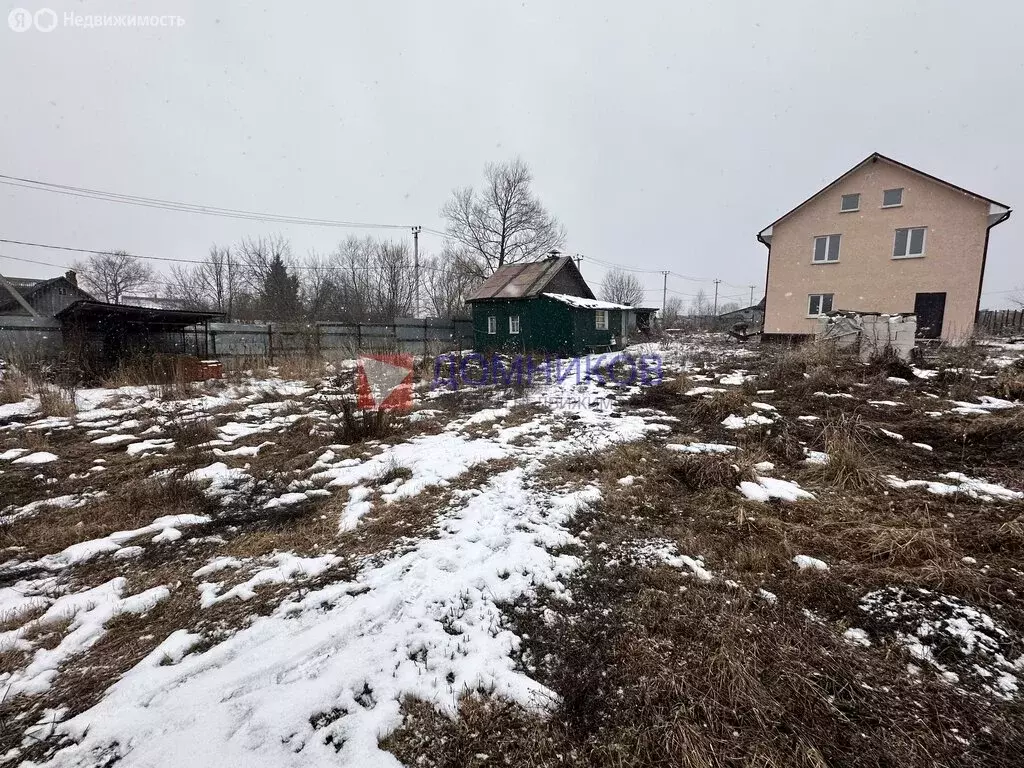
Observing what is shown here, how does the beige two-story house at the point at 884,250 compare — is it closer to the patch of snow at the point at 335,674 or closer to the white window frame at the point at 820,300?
the white window frame at the point at 820,300

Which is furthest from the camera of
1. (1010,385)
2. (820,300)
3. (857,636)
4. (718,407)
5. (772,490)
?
(820,300)

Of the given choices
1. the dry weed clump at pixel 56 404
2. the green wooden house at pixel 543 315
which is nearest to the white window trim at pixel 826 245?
the green wooden house at pixel 543 315

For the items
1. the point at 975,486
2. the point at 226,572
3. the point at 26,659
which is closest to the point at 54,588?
the point at 26,659

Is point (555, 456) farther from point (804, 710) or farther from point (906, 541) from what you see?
point (804, 710)

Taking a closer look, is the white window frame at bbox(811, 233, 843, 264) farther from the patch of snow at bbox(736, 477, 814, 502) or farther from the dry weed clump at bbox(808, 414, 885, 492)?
the patch of snow at bbox(736, 477, 814, 502)

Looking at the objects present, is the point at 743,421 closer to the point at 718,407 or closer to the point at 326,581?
the point at 718,407

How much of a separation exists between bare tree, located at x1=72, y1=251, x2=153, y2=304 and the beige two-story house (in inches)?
1970

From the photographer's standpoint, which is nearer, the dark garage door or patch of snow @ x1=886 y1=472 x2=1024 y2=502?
patch of snow @ x1=886 y1=472 x2=1024 y2=502

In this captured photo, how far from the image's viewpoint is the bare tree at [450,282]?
31.9 m

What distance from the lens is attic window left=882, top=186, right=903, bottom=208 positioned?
16328 millimetres

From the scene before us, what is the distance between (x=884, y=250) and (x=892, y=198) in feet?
6.89

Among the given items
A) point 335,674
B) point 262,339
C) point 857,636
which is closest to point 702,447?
point 857,636

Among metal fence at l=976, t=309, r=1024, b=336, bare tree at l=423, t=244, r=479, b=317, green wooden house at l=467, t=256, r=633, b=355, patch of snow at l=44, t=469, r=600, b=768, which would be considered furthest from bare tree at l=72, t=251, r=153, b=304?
metal fence at l=976, t=309, r=1024, b=336

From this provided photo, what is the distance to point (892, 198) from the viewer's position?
16.5 metres
